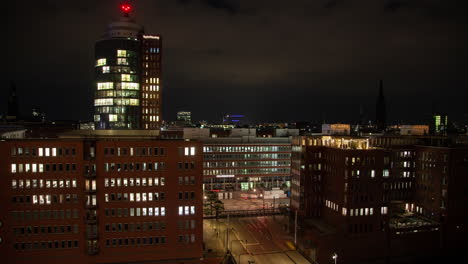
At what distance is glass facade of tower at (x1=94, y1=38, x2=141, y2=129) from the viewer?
143m

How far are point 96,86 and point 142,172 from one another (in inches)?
3400

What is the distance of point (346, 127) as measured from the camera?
156 m

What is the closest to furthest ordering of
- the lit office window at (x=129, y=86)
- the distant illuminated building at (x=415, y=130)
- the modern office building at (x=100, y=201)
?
the modern office building at (x=100, y=201)
the lit office window at (x=129, y=86)
the distant illuminated building at (x=415, y=130)

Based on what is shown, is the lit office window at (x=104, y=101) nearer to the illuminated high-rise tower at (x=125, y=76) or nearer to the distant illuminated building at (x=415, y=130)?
the illuminated high-rise tower at (x=125, y=76)

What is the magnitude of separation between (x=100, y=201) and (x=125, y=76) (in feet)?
275

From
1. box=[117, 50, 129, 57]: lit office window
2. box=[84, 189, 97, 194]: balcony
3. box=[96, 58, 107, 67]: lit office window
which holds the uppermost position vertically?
box=[117, 50, 129, 57]: lit office window

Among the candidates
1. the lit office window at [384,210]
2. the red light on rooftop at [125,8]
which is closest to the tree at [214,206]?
the lit office window at [384,210]

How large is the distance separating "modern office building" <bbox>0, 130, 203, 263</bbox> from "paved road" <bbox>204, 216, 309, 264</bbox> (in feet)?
39.3

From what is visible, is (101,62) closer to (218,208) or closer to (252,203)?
(218,208)

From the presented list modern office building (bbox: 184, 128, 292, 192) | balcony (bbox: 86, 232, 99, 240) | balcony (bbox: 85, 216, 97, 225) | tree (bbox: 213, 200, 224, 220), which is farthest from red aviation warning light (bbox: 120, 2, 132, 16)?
balcony (bbox: 86, 232, 99, 240)

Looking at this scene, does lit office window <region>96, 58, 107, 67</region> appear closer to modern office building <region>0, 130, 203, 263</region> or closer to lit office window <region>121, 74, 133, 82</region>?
lit office window <region>121, 74, 133, 82</region>

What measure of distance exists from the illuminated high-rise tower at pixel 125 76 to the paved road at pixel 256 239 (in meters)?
68.1

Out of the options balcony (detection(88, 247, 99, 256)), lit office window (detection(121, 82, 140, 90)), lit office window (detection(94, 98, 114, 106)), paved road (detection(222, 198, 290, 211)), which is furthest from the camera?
lit office window (detection(121, 82, 140, 90))

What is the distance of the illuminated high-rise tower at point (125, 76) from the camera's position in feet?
470
